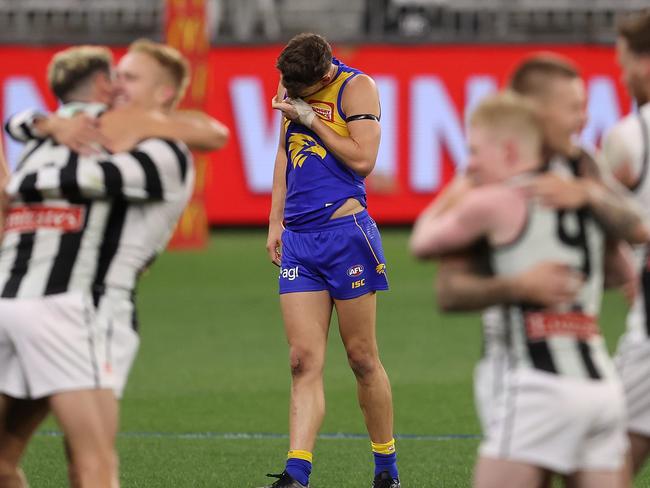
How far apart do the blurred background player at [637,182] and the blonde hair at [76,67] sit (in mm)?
1878

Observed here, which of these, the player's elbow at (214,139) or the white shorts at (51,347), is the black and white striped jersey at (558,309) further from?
the white shorts at (51,347)

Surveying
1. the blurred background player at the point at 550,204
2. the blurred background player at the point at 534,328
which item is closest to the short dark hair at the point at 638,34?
the blurred background player at the point at 550,204

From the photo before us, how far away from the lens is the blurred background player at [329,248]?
21.6 feet

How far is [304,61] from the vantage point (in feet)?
21.2

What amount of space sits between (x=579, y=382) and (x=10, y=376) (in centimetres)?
204

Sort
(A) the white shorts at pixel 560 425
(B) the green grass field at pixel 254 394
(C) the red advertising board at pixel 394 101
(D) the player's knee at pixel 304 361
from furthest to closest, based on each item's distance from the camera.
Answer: (C) the red advertising board at pixel 394 101 → (B) the green grass field at pixel 254 394 → (D) the player's knee at pixel 304 361 → (A) the white shorts at pixel 560 425

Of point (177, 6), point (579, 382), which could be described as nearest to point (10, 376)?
point (579, 382)

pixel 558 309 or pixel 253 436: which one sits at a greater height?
pixel 558 309

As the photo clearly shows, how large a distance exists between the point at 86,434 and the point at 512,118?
1.85 m

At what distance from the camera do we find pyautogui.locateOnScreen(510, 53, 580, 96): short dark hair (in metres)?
4.42

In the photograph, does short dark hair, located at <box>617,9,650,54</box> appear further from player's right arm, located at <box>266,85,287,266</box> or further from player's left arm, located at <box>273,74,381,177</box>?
player's right arm, located at <box>266,85,287,266</box>

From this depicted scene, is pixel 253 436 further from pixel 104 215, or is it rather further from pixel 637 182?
pixel 637 182

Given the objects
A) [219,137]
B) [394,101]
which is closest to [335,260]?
[219,137]

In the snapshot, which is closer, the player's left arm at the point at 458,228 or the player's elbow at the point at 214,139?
the player's left arm at the point at 458,228
